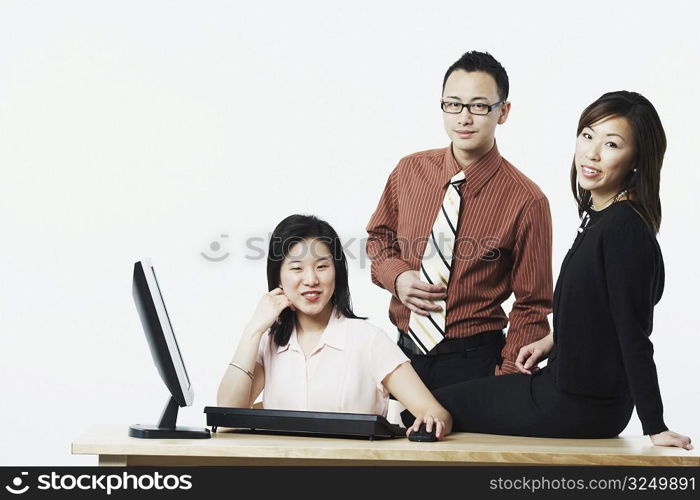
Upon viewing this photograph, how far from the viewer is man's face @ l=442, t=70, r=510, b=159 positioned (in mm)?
3400

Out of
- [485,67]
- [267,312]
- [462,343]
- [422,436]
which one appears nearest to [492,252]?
[462,343]

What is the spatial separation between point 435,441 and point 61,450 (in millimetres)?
3284

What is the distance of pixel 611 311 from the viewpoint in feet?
8.52

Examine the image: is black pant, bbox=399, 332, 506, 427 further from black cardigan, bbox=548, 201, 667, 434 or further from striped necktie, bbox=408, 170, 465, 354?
black cardigan, bbox=548, 201, 667, 434

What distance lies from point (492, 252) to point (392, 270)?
35 cm

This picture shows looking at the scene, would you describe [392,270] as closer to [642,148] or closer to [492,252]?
[492,252]

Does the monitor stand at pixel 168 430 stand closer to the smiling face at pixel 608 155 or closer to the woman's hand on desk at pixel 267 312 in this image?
the woman's hand on desk at pixel 267 312

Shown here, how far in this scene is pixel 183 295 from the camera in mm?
5582

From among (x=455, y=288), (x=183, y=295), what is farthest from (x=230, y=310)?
(x=455, y=288)

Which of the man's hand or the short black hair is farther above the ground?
the short black hair

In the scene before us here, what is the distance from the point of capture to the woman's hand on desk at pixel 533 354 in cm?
304

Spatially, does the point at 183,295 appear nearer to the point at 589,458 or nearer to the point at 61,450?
the point at 61,450

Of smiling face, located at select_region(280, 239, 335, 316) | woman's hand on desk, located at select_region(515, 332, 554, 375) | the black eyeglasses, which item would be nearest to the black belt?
woman's hand on desk, located at select_region(515, 332, 554, 375)

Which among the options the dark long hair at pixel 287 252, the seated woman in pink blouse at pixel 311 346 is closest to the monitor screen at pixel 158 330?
the seated woman in pink blouse at pixel 311 346
